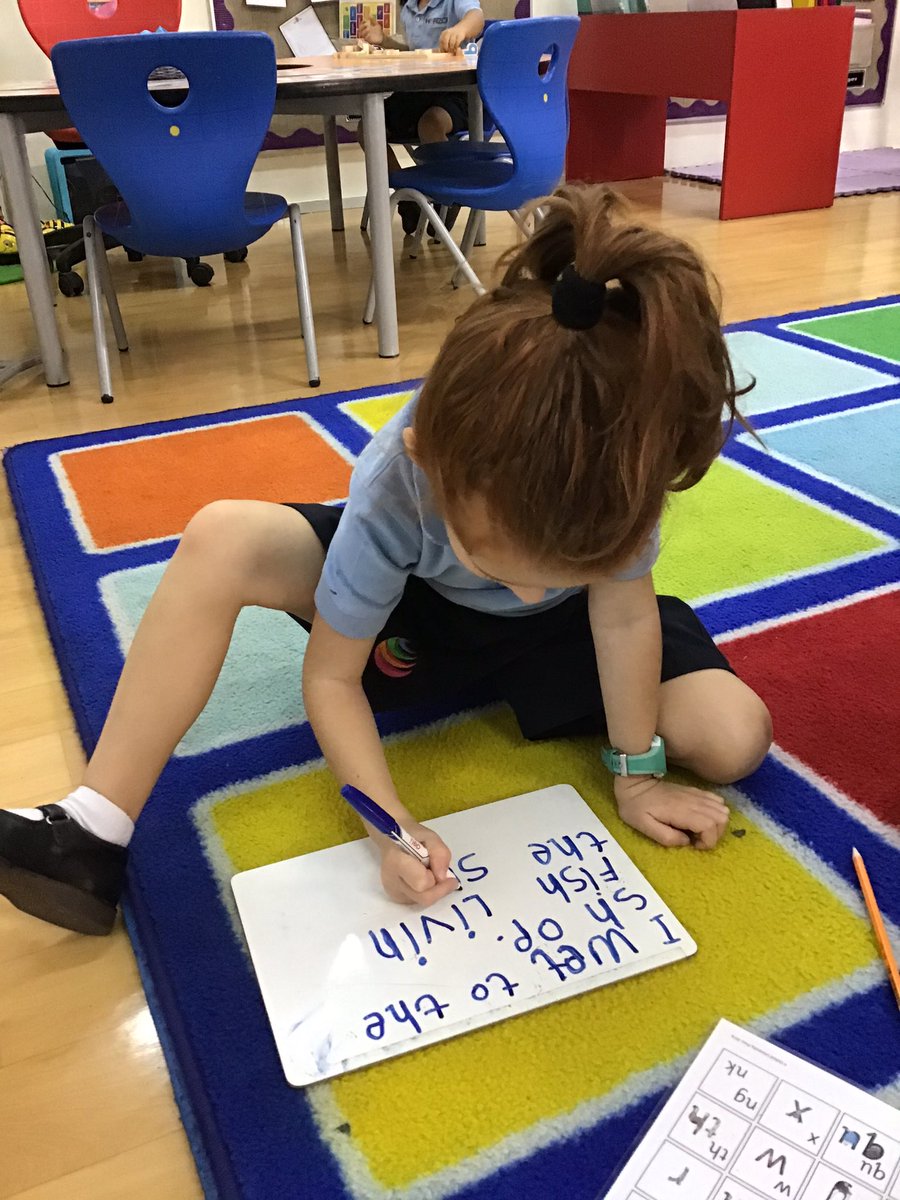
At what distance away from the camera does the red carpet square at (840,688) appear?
90 cm

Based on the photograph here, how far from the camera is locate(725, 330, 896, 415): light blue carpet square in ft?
5.68

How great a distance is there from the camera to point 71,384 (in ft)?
6.66

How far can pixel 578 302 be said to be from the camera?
53 centimetres

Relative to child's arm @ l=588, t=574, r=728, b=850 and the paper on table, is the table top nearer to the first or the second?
child's arm @ l=588, t=574, r=728, b=850

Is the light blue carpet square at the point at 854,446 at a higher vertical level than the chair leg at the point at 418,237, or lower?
lower

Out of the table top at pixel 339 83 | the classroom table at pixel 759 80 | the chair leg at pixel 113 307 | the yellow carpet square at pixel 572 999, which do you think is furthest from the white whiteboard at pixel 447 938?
the classroom table at pixel 759 80

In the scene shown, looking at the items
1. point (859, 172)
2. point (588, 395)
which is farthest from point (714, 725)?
point (859, 172)

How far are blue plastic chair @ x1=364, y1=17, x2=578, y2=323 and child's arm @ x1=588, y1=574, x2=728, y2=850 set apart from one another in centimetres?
130

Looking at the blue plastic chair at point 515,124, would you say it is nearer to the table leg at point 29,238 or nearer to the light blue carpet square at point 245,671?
the table leg at point 29,238

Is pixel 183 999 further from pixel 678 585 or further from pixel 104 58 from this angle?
pixel 104 58

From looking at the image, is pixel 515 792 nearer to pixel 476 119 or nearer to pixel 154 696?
pixel 154 696

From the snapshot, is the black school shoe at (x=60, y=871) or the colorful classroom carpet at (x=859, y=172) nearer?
the black school shoe at (x=60, y=871)

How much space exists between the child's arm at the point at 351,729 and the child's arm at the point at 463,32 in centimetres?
211

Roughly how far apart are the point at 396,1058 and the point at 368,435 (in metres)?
1.15
